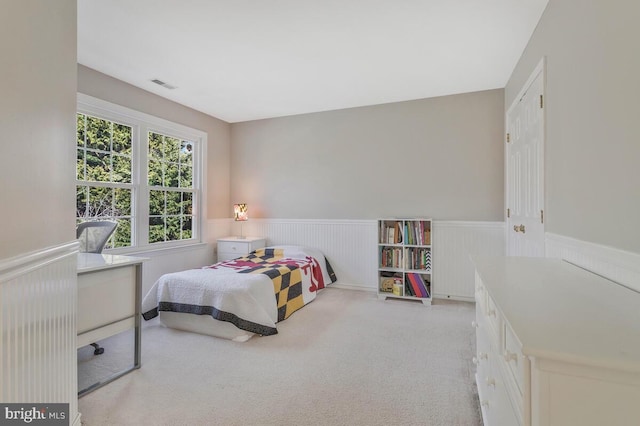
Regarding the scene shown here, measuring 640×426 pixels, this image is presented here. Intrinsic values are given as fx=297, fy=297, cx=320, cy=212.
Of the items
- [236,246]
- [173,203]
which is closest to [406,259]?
[236,246]

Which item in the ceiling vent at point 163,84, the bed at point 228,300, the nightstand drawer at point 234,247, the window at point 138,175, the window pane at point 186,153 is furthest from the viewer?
the nightstand drawer at point 234,247

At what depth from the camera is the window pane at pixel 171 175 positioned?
390 cm

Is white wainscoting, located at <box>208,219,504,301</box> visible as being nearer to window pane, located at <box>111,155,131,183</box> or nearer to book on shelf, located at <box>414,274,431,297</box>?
book on shelf, located at <box>414,274,431,297</box>

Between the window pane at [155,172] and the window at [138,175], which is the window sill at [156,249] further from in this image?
the window pane at [155,172]

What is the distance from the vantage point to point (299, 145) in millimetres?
4457

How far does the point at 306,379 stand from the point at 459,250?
2528 millimetres

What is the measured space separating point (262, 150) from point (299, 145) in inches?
25.7

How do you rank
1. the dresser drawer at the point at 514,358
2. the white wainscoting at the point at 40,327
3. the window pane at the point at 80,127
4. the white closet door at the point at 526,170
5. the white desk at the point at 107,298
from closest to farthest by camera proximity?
1. the dresser drawer at the point at 514,358
2. the white wainscoting at the point at 40,327
3. the white desk at the point at 107,298
4. the white closet door at the point at 526,170
5. the window pane at the point at 80,127

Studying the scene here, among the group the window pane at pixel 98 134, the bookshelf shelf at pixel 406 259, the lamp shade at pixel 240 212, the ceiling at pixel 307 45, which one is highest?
the ceiling at pixel 307 45

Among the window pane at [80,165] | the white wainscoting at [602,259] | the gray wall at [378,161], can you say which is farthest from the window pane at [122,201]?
the white wainscoting at [602,259]

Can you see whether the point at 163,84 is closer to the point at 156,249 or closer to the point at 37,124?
the point at 156,249

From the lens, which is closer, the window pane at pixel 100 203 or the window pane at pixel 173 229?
the window pane at pixel 100 203

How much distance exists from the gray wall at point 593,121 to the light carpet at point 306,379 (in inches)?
46.5

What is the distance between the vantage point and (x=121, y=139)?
3328 millimetres
